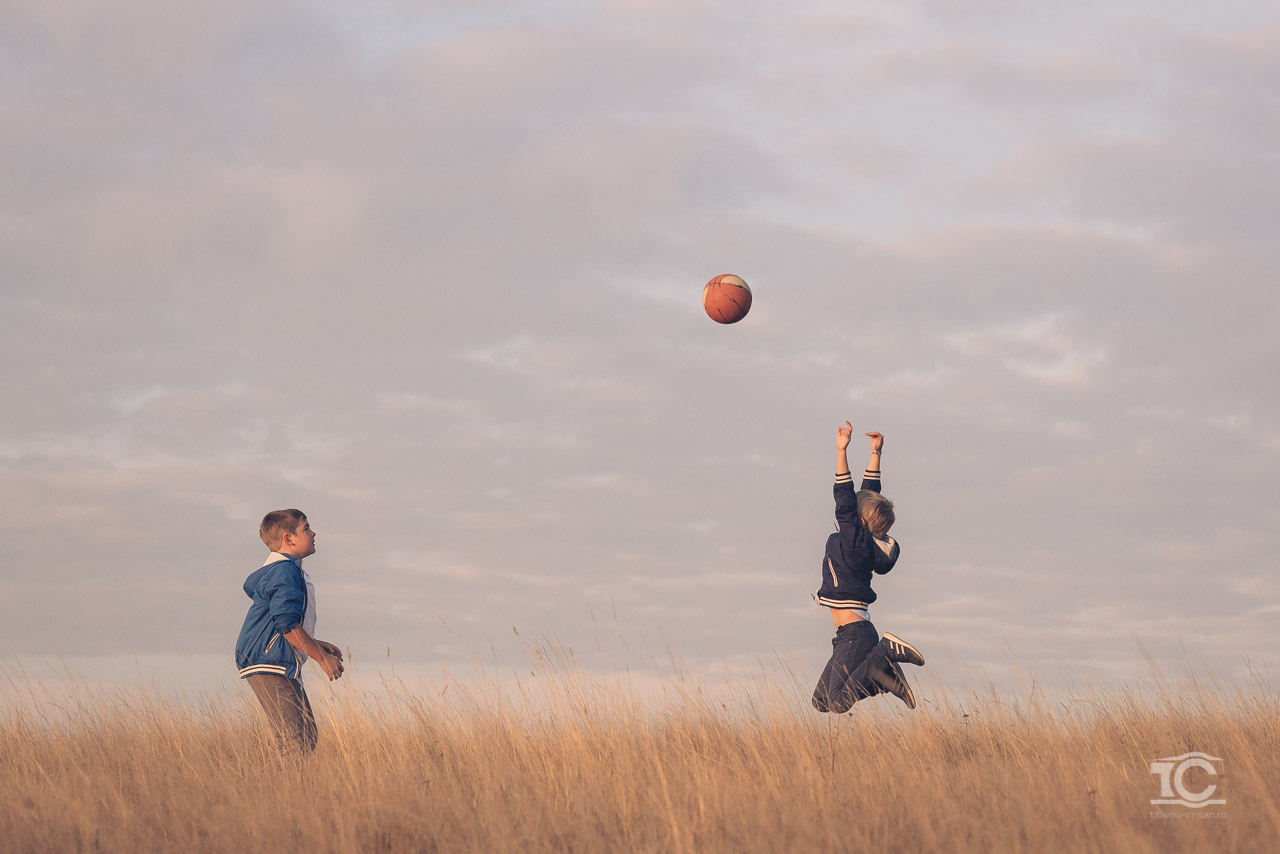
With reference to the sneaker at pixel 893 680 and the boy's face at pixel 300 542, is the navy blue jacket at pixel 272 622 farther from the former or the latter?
the sneaker at pixel 893 680

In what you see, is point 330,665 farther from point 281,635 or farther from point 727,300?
point 727,300

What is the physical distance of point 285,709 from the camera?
811 centimetres

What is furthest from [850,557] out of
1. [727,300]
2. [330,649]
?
[330,649]

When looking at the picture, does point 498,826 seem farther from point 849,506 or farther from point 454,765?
point 849,506

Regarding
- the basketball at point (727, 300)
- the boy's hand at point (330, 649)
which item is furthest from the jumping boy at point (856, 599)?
the boy's hand at point (330, 649)

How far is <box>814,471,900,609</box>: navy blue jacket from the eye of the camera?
884 centimetres

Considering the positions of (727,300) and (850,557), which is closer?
(850,557)

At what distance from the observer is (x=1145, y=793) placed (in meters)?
7.43

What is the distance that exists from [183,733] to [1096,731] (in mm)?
8095

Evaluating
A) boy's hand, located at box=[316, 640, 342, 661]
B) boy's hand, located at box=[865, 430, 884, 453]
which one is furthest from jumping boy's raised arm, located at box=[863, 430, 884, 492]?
boy's hand, located at box=[316, 640, 342, 661]

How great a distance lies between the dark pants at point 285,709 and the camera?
8.11m

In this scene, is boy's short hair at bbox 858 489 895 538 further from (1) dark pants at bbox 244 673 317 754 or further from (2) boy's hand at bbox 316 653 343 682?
(1) dark pants at bbox 244 673 317 754

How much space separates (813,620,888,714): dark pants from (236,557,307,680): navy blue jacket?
4.14m

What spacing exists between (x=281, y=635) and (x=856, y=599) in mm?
4486
